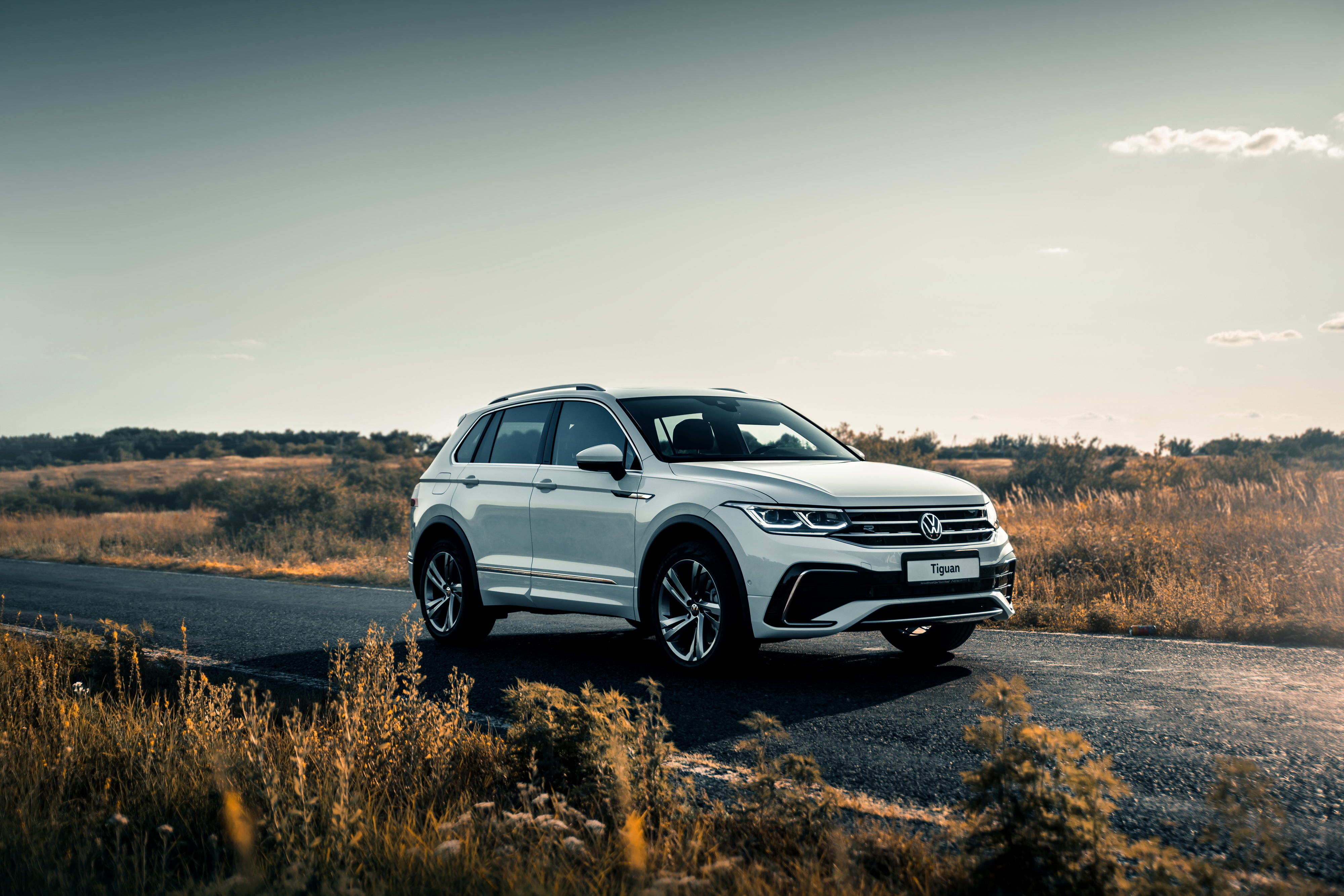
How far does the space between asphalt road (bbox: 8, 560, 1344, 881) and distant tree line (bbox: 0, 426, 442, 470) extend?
67.5 m

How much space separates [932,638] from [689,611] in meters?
1.95

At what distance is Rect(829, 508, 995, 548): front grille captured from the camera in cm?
613

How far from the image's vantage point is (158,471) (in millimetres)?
71125

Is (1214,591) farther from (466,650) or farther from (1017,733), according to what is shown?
(1017,733)

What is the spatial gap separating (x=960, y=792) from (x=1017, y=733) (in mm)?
1257

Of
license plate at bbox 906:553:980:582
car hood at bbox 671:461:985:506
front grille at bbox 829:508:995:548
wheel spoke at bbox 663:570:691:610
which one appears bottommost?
wheel spoke at bbox 663:570:691:610

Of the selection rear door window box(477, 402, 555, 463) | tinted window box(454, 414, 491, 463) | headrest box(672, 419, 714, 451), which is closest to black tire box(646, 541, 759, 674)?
headrest box(672, 419, 714, 451)

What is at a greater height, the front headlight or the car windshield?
the car windshield

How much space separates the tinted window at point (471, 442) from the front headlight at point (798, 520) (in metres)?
3.48

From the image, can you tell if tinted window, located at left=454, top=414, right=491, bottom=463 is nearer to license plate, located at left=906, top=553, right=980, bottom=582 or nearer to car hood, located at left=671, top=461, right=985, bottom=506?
car hood, located at left=671, top=461, right=985, bottom=506

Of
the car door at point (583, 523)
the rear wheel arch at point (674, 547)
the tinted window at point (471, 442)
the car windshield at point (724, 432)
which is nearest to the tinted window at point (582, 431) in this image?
the car door at point (583, 523)

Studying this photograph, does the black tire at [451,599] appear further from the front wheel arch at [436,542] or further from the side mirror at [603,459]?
the side mirror at [603,459]

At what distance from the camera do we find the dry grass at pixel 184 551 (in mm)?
17266

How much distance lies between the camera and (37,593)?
1389 centimetres
